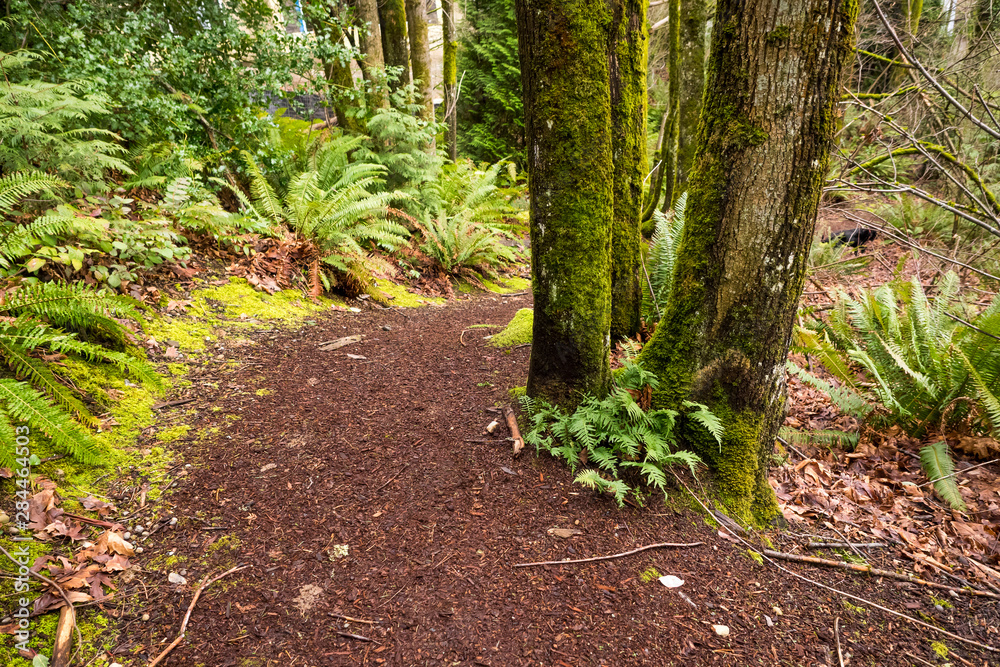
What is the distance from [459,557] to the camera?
2213 mm

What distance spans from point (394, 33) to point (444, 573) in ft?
27.6

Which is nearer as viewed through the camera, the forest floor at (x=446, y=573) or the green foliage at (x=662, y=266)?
the forest floor at (x=446, y=573)

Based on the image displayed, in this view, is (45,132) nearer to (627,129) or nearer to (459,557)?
(459,557)

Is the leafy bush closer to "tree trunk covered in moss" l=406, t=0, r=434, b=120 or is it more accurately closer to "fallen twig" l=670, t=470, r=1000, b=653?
"fallen twig" l=670, t=470, r=1000, b=653

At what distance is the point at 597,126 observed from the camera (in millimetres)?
2557

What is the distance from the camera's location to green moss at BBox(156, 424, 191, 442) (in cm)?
267

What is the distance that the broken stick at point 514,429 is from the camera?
9.03 ft

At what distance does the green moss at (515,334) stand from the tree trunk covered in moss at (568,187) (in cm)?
135

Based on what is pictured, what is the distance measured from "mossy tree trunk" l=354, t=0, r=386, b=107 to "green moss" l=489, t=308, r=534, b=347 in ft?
14.8

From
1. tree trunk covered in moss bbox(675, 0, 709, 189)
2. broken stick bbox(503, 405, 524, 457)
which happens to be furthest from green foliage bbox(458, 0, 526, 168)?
broken stick bbox(503, 405, 524, 457)

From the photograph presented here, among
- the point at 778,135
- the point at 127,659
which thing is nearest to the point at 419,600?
the point at 127,659

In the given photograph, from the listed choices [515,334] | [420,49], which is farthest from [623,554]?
[420,49]

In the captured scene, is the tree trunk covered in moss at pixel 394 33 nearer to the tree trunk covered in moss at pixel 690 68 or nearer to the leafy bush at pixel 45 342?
the tree trunk covered in moss at pixel 690 68

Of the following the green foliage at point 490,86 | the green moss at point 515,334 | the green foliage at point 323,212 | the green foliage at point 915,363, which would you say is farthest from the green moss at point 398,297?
the green foliage at point 490,86
